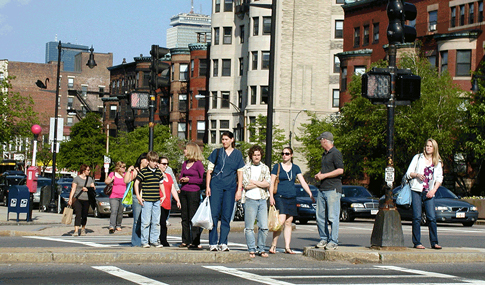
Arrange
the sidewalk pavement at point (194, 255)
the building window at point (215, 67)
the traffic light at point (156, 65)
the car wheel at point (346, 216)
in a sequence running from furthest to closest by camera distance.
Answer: the building window at point (215, 67)
the car wheel at point (346, 216)
the traffic light at point (156, 65)
the sidewalk pavement at point (194, 255)

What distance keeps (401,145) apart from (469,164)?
4.97 m

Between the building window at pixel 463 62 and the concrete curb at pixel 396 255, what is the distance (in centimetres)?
3578

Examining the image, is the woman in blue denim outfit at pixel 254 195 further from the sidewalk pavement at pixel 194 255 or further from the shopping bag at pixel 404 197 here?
the shopping bag at pixel 404 197

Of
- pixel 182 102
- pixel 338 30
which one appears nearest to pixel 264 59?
pixel 338 30

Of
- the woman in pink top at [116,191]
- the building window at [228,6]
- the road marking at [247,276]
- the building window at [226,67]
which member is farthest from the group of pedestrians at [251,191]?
the building window at [228,6]

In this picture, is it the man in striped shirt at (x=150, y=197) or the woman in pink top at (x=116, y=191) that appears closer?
the man in striped shirt at (x=150, y=197)

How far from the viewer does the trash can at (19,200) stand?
2356 centimetres

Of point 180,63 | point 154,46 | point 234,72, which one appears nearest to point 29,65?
point 180,63

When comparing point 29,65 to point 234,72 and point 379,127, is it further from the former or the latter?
point 379,127

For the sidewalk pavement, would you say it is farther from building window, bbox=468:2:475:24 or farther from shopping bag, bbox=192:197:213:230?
building window, bbox=468:2:475:24

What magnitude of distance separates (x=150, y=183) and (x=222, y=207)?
1.88 meters

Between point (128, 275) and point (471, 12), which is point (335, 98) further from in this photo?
point (128, 275)

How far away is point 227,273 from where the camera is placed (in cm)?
1029

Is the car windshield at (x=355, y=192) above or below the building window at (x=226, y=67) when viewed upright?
below
